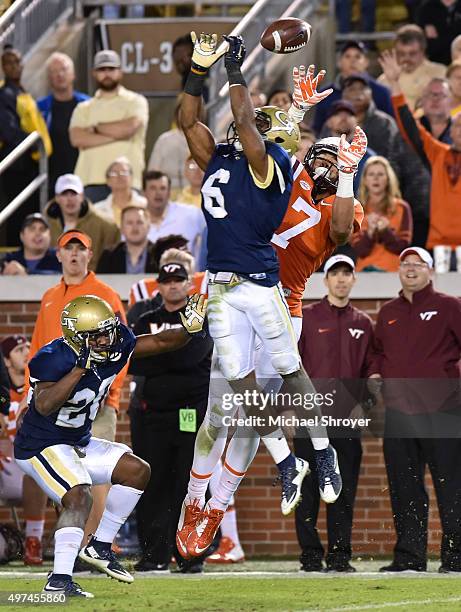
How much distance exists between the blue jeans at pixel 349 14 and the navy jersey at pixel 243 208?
778cm

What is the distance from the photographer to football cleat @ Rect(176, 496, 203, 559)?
384 inches

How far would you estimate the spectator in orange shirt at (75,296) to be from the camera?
11281 millimetres

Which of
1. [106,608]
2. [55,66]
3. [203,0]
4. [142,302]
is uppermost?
[203,0]

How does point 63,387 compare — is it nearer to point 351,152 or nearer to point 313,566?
point 351,152

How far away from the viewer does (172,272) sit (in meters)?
11.3

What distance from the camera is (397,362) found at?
11430 mm

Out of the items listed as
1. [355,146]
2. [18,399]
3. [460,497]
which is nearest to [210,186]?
[355,146]

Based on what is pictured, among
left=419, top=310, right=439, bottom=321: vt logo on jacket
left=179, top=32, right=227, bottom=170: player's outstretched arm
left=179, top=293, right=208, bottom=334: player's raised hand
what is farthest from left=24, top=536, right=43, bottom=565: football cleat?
left=179, top=32, right=227, bottom=170: player's outstretched arm

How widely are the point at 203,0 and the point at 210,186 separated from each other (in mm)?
8344

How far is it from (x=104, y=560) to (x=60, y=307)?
2303 mm

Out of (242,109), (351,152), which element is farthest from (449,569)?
(242,109)

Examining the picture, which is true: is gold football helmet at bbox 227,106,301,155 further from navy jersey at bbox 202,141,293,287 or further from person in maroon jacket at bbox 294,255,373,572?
person in maroon jacket at bbox 294,255,373,572

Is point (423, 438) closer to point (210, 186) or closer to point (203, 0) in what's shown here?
point (210, 186)

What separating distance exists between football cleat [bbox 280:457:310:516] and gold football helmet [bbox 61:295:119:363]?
4.12 feet
